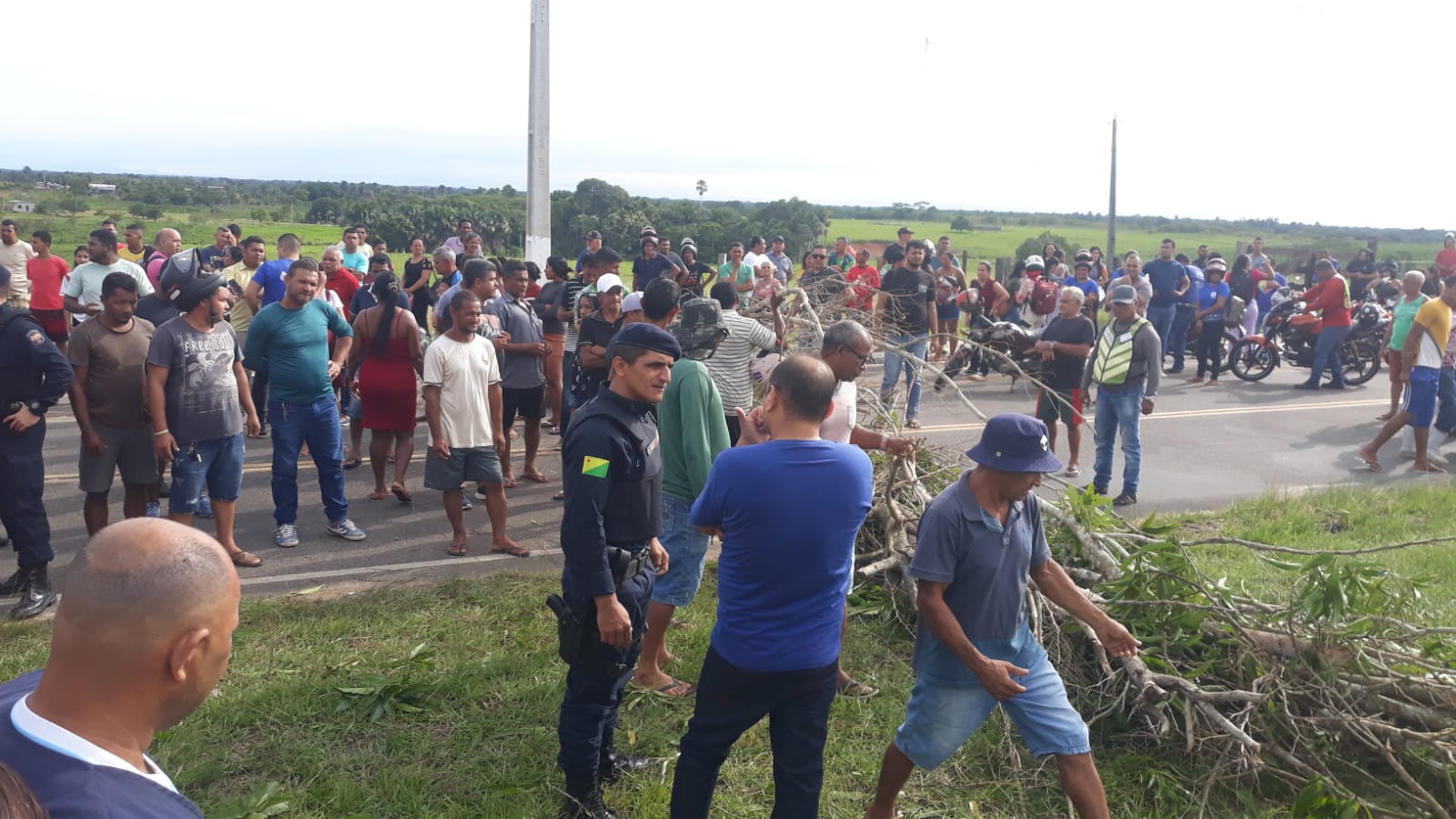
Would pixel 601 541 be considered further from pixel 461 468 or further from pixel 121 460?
pixel 121 460

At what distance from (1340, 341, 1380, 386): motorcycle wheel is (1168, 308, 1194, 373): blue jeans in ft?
7.39

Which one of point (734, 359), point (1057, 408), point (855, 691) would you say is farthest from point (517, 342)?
point (1057, 408)

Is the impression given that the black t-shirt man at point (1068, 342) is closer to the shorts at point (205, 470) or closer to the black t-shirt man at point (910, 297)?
the black t-shirt man at point (910, 297)

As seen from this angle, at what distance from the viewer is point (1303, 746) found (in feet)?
13.7

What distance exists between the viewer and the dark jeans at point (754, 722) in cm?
323

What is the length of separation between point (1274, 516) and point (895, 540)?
13.7 feet

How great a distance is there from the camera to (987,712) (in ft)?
11.8

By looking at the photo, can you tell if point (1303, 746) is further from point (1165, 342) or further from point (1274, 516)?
point (1165, 342)

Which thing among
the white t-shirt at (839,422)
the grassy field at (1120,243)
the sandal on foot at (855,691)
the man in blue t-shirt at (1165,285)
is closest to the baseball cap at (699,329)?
the white t-shirt at (839,422)

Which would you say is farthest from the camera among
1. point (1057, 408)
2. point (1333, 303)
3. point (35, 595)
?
point (1333, 303)

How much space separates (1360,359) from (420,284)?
14.3 meters

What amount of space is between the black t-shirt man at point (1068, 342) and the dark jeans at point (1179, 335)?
7.84 metres

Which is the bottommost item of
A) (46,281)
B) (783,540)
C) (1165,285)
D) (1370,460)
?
(1370,460)

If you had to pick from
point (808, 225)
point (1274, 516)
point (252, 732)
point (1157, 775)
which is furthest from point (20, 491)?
point (808, 225)
